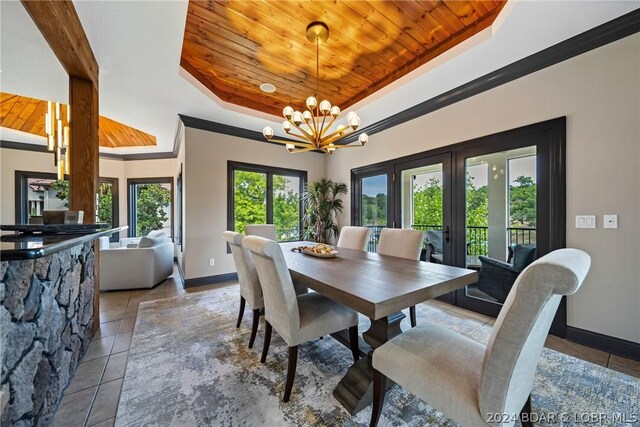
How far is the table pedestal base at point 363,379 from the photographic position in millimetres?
1499

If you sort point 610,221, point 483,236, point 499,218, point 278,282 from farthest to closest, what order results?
1. point 483,236
2. point 499,218
3. point 610,221
4. point 278,282

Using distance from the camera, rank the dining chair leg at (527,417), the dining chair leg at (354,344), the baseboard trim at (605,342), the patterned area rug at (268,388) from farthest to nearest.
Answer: the baseboard trim at (605,342)
the dining chair leg at (354,344)
the patterned area rug at (268,388)
the dining chair leg at (527,417)

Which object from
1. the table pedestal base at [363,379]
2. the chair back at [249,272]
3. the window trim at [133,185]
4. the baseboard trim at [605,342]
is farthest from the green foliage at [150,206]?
the baseboard trim at [605,342]

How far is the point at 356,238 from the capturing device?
123 inches

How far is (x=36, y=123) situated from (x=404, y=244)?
22.6 ft

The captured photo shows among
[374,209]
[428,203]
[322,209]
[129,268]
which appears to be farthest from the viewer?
[322,209]

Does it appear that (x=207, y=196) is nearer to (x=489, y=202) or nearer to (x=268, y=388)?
(x=268, y=388)

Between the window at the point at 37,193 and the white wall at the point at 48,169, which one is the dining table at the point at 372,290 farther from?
the white wall at the point at 48,169

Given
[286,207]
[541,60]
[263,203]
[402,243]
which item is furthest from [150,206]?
[541,60]

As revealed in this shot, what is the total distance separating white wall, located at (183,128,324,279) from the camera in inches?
156

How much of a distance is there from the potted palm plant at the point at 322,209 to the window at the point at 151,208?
12.1ft

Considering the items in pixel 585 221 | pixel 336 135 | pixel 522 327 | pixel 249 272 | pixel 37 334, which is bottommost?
pixel 37 334

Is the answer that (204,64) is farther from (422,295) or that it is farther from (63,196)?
(63,196)

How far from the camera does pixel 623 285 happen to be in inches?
81.3
